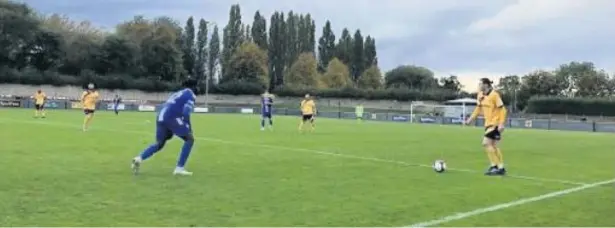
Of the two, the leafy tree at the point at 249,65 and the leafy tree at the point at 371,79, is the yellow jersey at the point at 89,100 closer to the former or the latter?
the leafy tree at the point at 249,65

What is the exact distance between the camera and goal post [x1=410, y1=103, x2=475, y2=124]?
67644mm

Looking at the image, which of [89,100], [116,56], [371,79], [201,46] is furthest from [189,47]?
[89,100]

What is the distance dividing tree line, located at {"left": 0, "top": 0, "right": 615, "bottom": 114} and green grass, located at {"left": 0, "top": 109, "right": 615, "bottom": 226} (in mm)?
77699

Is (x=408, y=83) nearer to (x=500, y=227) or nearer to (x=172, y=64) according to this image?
(x=172, y=64)

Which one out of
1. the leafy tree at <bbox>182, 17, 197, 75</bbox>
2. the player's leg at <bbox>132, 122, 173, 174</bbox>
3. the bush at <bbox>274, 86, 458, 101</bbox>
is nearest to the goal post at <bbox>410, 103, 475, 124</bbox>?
the bush at <bbox>274, 86, 458, 101</bbox>

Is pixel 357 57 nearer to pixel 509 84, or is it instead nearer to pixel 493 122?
pixel 509 84

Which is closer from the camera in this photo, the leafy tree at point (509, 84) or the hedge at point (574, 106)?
the hedge at point (574, 106)

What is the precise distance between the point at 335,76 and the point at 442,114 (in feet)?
151

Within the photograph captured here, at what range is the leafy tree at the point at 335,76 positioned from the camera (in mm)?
122450

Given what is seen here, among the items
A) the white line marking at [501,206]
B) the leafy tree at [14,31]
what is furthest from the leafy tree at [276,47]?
the white line marking at [501,206]

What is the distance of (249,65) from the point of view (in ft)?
366

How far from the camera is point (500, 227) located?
8.97 metres

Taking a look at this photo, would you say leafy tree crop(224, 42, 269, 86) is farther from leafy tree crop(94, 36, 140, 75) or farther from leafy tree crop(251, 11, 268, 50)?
leafy tree crop(94, 36, 140, 75)

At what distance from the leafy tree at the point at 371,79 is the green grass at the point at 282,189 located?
10903 cm
